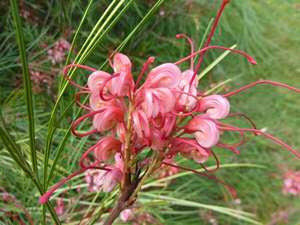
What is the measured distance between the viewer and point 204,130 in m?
0.27

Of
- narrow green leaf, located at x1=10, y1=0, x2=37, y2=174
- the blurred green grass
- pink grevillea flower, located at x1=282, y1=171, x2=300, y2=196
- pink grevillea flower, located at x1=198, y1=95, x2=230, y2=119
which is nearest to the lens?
narrow green leaf, located at x1=10, y1=0, x2=37, y2=174

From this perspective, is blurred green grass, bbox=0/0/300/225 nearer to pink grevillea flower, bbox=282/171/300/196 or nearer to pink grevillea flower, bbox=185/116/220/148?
pink grevillea flower, bbox=282/171/300/196

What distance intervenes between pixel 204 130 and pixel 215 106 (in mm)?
24

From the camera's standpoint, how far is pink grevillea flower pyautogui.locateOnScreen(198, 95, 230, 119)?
0.28 meters

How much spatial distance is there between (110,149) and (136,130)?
0.04m

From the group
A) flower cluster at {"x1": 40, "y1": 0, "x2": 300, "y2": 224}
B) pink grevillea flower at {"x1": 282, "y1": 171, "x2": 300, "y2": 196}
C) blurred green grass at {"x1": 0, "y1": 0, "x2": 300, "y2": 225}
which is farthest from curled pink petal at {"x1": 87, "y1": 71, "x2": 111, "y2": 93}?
pink grevillea flower at {"x1": 282, "y1": 171, "x2": 300, "y2": 196}

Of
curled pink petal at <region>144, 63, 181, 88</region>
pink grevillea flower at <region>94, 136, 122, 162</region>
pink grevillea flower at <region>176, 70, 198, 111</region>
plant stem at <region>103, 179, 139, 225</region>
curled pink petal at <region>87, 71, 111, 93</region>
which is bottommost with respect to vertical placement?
plant stem at <region>103, 179, 139, 225</region>

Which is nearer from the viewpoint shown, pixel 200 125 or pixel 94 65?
pixel 200 125

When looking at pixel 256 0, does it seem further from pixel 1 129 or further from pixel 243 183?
pixel 1 129

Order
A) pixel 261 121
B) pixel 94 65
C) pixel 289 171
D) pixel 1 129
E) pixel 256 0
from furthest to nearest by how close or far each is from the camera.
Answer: pixel 256 0 → pixel 261 121 → pixel 289 171 → pixel 94 65 → pixel 1 129

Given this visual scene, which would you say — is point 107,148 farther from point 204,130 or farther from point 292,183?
point 292,183

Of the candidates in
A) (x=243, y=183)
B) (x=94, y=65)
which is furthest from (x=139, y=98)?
(x=243, y=183)

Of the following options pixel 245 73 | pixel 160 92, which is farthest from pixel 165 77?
pixel 245 73

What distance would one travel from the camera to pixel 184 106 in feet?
0.92
